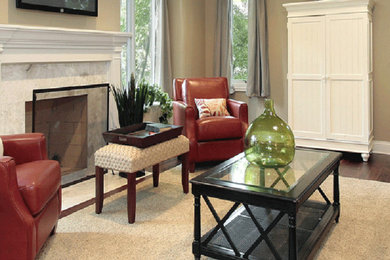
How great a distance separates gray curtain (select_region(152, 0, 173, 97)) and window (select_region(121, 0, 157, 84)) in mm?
54

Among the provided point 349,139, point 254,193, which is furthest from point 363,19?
point 254,193

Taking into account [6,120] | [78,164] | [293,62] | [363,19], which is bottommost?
Answer: [78,164]

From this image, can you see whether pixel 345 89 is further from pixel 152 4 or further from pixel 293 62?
pixel 152 4

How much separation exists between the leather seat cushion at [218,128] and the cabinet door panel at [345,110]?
1296 millimetres

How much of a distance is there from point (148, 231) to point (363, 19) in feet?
11.2

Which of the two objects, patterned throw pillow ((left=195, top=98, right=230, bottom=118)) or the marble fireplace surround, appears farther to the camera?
patterned throw pillow ((left=195, top=98, right=230, bottom=118))

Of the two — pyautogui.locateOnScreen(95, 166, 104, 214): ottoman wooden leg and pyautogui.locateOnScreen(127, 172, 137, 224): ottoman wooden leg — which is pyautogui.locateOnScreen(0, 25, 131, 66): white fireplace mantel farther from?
pyautogui.locateOnScreen(127, 172, 137, 224): ottoman wooden leg

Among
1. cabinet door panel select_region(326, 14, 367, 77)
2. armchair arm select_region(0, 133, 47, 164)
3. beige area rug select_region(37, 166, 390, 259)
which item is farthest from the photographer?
cabinet door panel select_region(326, 14, 367, 77)

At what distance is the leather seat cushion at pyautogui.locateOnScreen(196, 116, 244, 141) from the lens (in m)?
3.96

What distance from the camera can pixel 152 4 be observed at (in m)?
5.14

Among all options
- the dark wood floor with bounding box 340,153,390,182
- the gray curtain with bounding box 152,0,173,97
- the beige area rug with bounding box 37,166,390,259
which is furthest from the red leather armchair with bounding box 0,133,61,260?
the gray curtain with bounding box 152,0,173,97

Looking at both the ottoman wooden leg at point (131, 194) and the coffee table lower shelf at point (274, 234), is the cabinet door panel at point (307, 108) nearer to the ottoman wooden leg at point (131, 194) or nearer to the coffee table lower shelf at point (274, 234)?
the coffee table lower shelf at point (274, 234)

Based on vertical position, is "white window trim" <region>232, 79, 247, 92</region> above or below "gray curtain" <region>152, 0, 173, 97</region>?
below

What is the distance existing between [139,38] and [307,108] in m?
2.29
